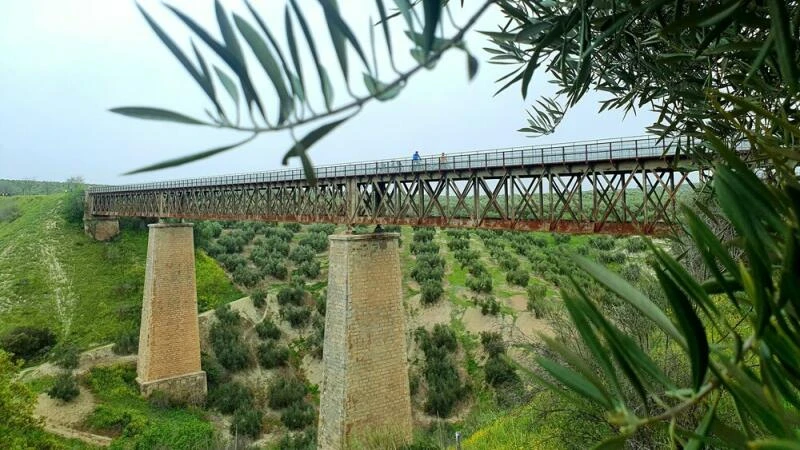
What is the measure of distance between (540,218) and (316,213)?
317 inches

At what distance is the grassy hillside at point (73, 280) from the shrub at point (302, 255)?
5528 millimetres

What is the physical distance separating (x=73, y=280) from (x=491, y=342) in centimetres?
2362

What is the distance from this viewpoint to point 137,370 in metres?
23.8

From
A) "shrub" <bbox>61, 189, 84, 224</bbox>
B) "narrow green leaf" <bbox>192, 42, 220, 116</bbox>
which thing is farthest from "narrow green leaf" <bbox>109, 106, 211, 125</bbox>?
"shrub" <bbox>61, 189, 84, 224</bbox>

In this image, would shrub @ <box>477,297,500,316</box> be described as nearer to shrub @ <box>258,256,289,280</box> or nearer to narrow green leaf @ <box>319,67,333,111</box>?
shrub @ <box>258,256,289,280</box>

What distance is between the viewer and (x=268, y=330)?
91.6 feet

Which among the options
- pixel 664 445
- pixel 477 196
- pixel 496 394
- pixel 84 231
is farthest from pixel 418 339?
pixel 84 231

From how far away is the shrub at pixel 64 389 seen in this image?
2083cm

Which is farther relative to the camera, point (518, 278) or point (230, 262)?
point (230, 262)

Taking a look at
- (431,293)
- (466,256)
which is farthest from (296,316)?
(466,256)

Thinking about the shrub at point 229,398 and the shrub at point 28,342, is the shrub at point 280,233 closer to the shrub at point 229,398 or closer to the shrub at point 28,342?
the shrub at point 229,398

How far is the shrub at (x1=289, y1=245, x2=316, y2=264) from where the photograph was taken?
3644 cm

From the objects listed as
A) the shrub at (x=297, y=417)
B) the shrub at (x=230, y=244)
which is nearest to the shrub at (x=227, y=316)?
the shrub at (x=297, y=417)

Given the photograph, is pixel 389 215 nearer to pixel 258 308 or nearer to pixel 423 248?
pixel 258 308
